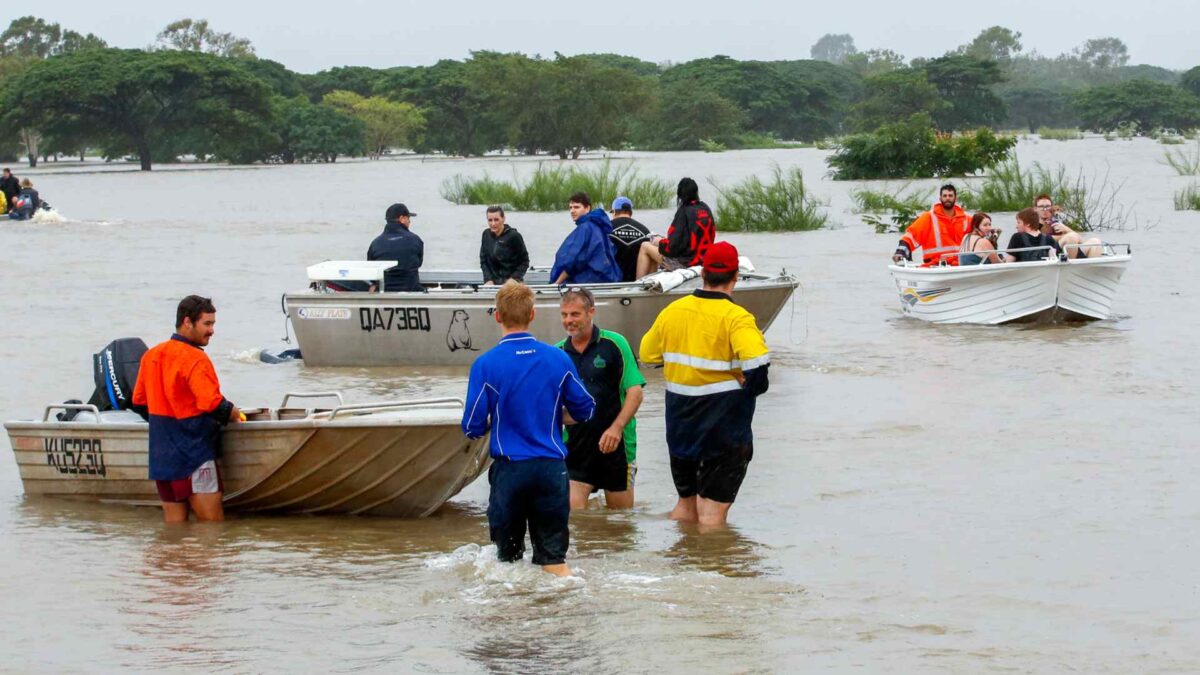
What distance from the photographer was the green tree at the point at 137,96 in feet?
274

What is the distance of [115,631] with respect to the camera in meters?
7.63

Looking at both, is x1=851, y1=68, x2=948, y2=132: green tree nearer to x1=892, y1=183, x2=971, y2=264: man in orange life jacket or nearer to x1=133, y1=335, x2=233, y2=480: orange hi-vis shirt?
x1=892, y1=183, x2=971, y2=264: man in orange life jacket

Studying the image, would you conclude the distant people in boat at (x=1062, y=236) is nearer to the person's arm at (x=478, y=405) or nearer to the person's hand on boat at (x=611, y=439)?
the person's hand on boat at (x=611, y=439)

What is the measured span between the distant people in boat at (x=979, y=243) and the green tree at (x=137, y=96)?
2839 inches

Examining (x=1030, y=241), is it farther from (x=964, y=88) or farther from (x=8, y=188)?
(x=964, y=88)

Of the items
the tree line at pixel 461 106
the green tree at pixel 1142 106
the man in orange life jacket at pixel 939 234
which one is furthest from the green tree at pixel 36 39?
the man in orange life jacket at pixel 939 234

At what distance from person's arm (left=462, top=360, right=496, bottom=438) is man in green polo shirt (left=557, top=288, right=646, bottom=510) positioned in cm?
107

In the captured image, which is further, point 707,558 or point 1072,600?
point 707,558

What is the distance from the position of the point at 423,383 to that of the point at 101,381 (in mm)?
5496

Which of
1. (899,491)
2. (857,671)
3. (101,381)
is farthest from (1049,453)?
(101,381)

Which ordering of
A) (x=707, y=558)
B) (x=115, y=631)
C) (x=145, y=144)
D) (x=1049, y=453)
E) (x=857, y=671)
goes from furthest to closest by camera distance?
(x=145, y=144)
(x=1049, y=453)
(x=707, y=558)
(x=115, y=631)
(x=857, y=671)

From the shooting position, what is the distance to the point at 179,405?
8.85 m

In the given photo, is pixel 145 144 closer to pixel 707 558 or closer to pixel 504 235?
pixel 504 235

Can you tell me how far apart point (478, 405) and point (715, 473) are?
175 centimetres
